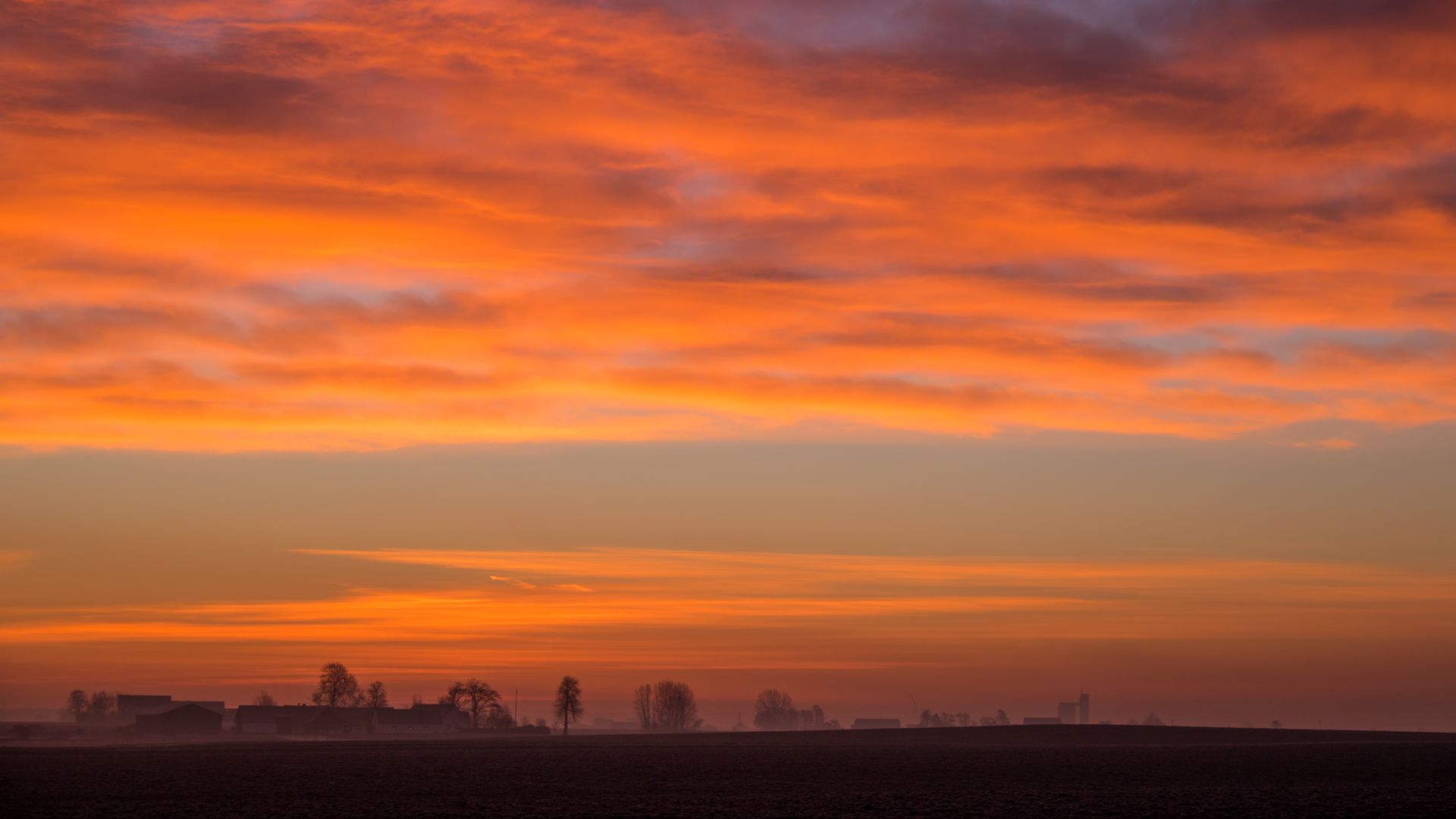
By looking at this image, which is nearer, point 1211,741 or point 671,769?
point 671,769

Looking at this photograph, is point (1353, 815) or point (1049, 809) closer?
point (1353, 815)

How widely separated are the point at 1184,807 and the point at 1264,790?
14.8 metres

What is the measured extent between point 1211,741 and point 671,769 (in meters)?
99.0

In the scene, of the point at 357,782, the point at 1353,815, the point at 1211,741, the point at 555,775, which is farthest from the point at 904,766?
the point at 1211,741

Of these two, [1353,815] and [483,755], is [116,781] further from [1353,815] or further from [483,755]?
[1353,815]

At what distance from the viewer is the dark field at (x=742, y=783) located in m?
60.8

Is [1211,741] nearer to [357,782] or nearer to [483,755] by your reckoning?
[483,755]

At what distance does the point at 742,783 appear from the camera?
82.1m

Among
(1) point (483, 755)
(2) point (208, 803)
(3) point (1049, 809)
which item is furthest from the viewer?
(1) point (483, 755)

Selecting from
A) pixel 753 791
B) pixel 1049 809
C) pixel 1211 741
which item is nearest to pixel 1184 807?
pixel 1049 809

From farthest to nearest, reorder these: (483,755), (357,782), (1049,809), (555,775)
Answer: (483,755)
(555,775)
(357,782)
(1049,809)

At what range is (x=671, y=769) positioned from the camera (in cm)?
9838

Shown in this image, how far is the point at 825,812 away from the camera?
58.6 m

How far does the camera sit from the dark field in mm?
60781
